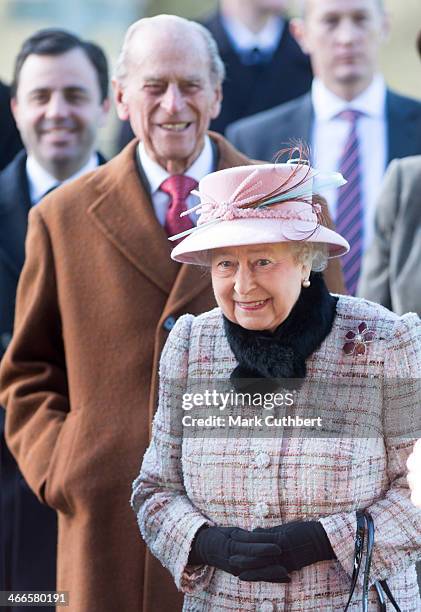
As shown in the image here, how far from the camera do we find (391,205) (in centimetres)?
386

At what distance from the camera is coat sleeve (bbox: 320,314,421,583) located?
99.0 inches

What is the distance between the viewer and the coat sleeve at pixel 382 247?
375 cm

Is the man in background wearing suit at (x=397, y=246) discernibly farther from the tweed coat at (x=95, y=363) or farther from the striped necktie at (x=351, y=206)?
the tweed coat at (x=95, y=363)

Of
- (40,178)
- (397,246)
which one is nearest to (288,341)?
(397,246)

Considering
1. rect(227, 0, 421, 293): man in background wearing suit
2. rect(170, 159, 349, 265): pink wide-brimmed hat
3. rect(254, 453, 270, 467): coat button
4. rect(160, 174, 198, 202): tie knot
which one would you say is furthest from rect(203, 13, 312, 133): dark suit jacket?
rect(254, 453, 270, 467): coat button

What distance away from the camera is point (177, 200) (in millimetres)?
3354

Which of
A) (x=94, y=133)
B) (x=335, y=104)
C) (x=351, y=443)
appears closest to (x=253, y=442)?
(x=351, y=443)

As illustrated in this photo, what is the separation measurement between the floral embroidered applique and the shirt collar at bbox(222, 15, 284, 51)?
2.64 metres

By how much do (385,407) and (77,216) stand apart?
3.91ft

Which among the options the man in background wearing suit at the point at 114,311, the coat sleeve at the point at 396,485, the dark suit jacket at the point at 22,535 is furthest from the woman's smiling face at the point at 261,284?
the dark suit jacket at the point at 22,535

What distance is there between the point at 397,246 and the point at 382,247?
0.06m

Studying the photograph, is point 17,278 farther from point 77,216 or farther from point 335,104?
point 335,104

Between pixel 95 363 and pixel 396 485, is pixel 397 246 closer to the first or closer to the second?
pixel 95 363

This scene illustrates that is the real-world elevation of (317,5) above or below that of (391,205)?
above
